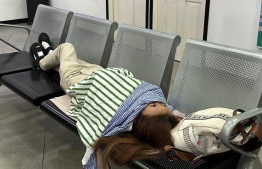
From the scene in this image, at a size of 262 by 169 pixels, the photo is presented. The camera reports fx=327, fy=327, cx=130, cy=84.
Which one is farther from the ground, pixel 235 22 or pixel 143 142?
pixel 235 22

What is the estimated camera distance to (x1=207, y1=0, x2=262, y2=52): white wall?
10.7ft

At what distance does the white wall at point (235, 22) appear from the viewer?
10.7 ft

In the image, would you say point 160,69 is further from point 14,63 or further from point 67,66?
point 14,63

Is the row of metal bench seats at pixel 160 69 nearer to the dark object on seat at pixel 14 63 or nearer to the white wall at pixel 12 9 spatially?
the dark object on seat at pixel 14 63

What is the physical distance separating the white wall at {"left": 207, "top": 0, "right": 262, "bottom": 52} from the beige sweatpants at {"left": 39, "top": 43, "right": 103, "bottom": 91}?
1819mm

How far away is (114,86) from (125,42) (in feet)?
2.07

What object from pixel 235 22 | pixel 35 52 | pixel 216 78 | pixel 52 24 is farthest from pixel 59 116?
pixel 235 22

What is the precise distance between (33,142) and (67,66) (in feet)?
2.02

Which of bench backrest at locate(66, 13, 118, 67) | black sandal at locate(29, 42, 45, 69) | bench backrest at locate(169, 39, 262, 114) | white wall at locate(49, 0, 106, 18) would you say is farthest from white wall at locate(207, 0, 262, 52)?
white wall at locate(49, 0, 106, 18)

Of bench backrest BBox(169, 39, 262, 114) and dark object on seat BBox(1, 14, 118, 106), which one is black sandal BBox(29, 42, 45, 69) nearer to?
dark object on seat BBox(1, 14, 118, 106)

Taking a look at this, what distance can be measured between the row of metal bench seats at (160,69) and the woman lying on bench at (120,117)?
0.27ft

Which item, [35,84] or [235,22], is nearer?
[35,84]

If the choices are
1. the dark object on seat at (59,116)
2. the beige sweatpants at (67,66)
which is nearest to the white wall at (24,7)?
the beige sweatpants at (67,66)

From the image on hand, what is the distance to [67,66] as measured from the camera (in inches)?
84.9
